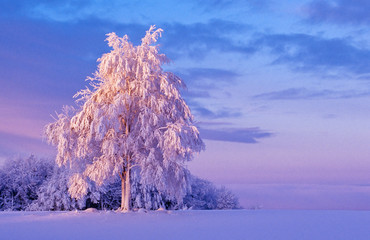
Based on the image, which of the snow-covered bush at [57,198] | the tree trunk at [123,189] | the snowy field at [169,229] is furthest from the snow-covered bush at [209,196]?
the snowy field at [169,229]

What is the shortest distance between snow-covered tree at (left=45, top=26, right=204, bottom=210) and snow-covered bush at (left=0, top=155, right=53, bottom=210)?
21.2 meters

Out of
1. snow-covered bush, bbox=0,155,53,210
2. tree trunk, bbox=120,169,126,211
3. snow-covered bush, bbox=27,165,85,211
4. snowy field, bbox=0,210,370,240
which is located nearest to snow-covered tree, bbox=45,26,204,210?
tree trunk, bbox=120,169,126,211

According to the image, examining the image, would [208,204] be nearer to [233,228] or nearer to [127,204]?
[127,204]

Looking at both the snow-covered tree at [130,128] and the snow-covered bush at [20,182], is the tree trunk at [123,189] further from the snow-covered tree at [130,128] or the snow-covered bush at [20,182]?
the snow-covered bush at [20,182]

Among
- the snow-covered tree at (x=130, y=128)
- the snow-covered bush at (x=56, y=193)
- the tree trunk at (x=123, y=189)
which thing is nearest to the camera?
the snow-covered tree at (x=130, y=128)

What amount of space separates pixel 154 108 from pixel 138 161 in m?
2.87

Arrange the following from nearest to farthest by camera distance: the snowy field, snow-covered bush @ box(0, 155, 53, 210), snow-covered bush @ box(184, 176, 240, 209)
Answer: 1. the snowy field
2. snow-covered bush @ box(0, 155, 53, 210)
3. snow-covered bush @ box(184, 176, 240, 209)

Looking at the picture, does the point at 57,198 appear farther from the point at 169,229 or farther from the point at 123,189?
the point at 169,229

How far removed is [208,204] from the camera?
1929 inches

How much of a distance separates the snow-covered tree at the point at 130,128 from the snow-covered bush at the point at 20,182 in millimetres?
21171

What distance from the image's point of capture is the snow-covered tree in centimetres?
2125

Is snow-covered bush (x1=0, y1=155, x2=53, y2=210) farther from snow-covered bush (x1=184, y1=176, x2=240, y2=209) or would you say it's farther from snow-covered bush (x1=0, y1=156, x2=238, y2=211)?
snow-covered bush (x1=184, y1=176, x2=240, y2=209)

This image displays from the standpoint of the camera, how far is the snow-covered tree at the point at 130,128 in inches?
837

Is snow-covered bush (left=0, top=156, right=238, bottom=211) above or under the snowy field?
above
